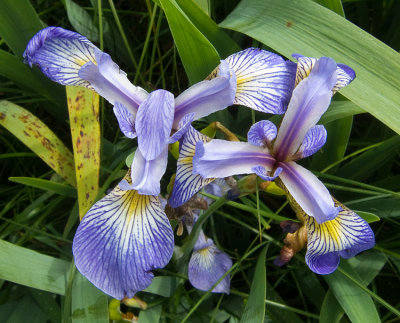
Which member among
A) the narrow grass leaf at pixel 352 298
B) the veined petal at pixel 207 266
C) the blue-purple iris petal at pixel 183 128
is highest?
the blue-purple iris petal at pixel 183 128

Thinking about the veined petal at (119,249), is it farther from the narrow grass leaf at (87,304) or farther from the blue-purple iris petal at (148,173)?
the narrow grass leaf at (87,304)

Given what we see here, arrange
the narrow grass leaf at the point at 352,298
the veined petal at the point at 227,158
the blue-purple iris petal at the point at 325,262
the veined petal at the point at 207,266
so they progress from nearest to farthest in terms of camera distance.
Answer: the veined petal at the point at 227,158
the blue-purple iris petal at the point at 325,262
the narrow grass leaf at the point at 352,298
the veined petal at the point at 207,266

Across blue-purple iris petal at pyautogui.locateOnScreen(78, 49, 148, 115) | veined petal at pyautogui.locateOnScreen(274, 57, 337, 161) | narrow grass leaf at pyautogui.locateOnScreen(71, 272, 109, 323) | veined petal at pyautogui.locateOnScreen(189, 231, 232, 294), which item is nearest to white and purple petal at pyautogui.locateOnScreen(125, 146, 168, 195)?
blue-purple iris petal at pyautogui.locateOnScreen(78, 49, 148, 115)

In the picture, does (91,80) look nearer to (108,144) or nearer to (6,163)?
(108,144)

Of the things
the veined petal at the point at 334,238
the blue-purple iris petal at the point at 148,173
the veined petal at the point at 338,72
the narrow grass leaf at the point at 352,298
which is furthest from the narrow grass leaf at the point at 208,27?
the narrow grass leaf at the point at 352,298

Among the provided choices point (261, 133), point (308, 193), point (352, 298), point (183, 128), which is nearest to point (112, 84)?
point (183, 128)

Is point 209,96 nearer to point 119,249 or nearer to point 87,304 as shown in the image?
point 119,249
